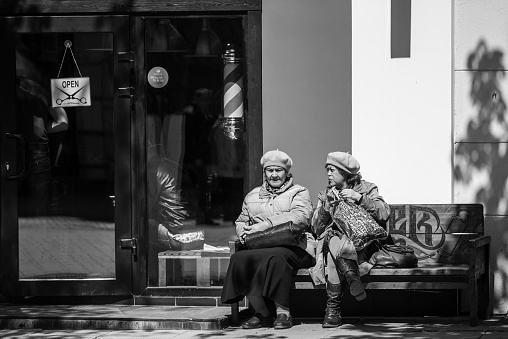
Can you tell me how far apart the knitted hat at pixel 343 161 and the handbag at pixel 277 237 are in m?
0.57

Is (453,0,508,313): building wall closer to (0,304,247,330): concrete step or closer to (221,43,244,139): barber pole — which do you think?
(221,43,244,139): barber pole

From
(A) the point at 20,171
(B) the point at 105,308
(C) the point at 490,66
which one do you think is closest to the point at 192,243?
(B) the point at 105,308

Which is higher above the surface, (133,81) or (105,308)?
(133,81)

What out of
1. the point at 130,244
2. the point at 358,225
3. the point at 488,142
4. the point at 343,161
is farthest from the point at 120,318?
the point at 488,142

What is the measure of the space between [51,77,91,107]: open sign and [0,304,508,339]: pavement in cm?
186

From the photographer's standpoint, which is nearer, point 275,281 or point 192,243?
point 275,281

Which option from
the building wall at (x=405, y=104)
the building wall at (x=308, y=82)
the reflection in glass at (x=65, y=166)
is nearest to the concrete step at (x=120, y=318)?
the reflection in glass at (x=65, y=166)

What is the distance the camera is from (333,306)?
893 centimetres

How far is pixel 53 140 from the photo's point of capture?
10.2 meters

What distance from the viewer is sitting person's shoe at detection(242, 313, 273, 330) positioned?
8977mm

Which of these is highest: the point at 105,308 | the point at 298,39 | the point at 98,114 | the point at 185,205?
the point at 298,39

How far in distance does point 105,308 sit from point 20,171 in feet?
4.74

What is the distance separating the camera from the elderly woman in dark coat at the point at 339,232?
346 inches

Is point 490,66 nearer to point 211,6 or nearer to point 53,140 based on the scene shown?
point 211,6
